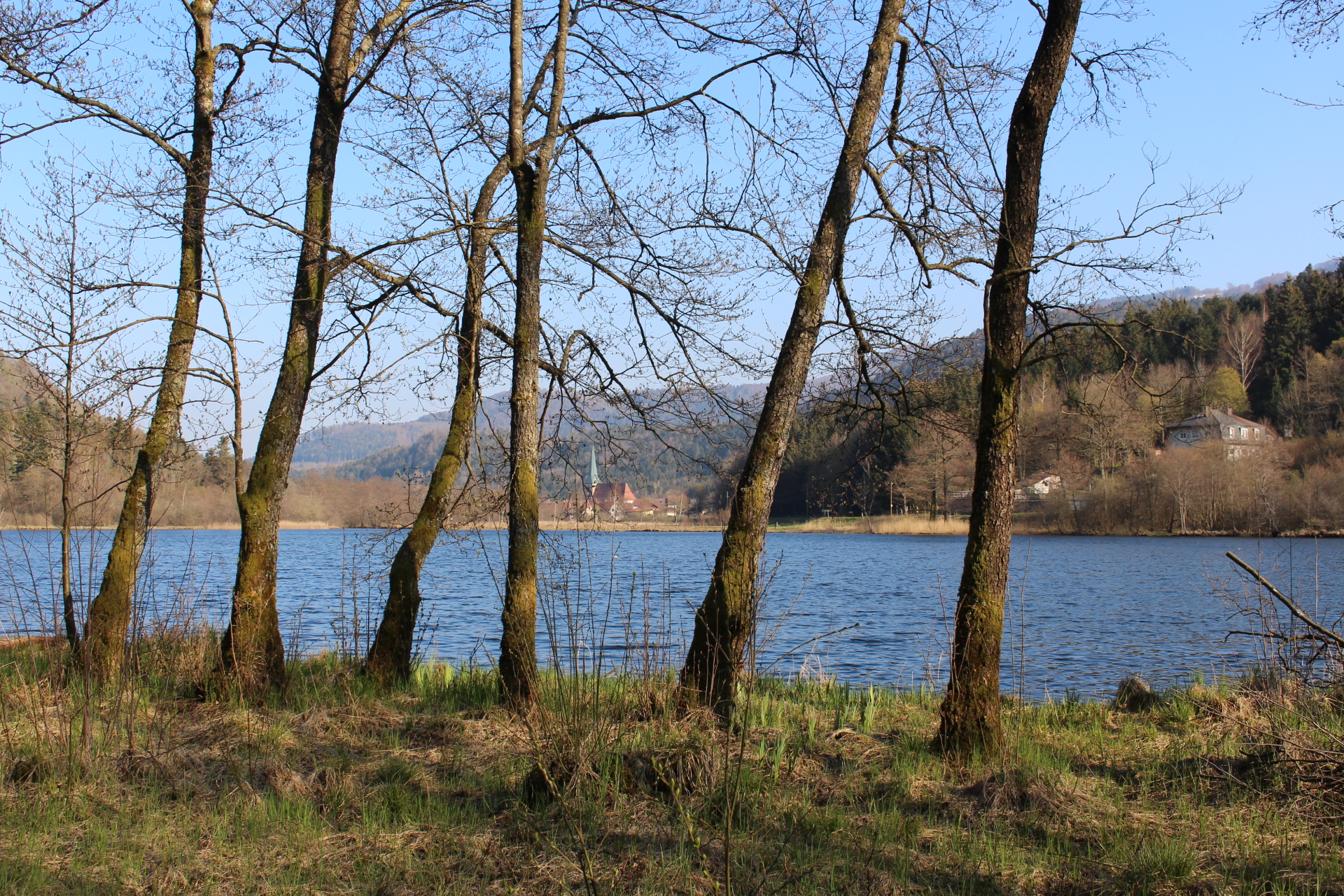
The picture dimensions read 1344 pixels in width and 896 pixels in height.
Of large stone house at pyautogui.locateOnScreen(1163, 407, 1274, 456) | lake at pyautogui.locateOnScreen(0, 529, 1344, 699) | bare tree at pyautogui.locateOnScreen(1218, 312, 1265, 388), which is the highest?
bare tree at pyautogui.locateOnScreen(1218, 312, 1265, 388)

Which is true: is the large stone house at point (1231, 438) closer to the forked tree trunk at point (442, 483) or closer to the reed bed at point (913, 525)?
the reed bed at point (913, 525)

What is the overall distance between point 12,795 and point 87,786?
302 millimetres

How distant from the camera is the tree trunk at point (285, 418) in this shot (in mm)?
6730

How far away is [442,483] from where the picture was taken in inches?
324

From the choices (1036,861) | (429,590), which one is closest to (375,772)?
(1036,861)

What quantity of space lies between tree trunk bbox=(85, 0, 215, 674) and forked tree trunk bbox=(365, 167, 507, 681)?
6.55 feet

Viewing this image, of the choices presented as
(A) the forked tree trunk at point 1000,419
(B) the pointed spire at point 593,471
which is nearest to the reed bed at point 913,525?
(B) the pointed spire at point 593,471

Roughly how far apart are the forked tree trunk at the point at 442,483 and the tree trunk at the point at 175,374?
1996mm

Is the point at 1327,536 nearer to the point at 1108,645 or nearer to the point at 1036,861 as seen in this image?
the point at 1108,645

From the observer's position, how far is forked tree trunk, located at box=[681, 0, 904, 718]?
5.96m

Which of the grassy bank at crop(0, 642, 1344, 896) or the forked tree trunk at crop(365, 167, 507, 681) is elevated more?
the forked tree trunk at crop(365, 167, 507, 681)

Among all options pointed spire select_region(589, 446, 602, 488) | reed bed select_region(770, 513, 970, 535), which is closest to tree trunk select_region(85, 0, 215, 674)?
pointed spire select_region(589, 446, 602, 488)

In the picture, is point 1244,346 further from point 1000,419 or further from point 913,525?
point 1000,419

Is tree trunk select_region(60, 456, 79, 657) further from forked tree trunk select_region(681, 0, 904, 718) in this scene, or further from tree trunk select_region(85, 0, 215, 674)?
forked tree trunk select_region(681, 0, 904, 718)
